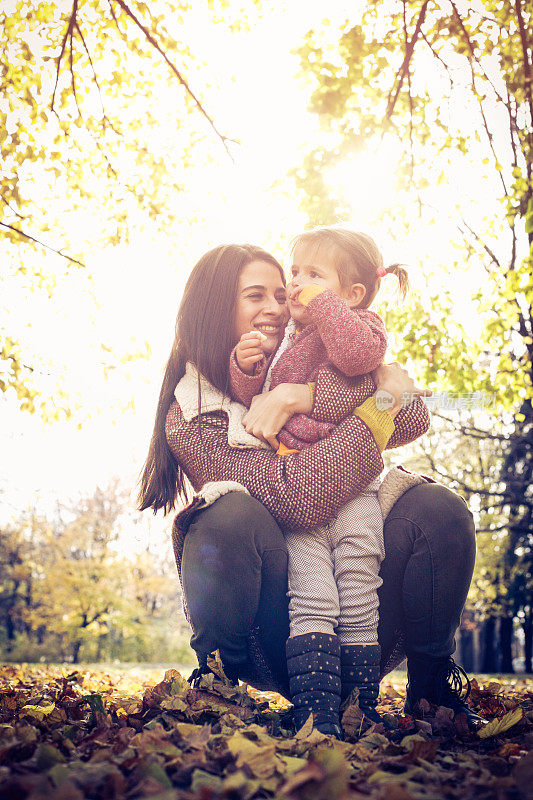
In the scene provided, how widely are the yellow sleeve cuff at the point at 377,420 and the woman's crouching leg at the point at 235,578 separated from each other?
0.46 metres

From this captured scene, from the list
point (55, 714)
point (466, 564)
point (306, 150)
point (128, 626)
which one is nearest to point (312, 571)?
point (466, 564)

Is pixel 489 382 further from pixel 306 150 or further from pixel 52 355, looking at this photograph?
pixel 52 355

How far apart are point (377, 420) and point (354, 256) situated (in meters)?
0.83

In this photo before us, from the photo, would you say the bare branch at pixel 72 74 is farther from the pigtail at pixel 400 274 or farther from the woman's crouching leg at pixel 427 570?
the woman's crouching leg at pixel 427 570

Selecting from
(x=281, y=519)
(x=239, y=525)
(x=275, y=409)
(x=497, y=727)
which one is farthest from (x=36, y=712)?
(x=497, y=727)

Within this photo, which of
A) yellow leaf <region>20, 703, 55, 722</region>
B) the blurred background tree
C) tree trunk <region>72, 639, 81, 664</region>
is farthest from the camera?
tree trunk <region>72, 639, 81, 664</region>

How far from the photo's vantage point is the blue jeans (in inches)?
77.2

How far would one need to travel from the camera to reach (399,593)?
84.7 inches

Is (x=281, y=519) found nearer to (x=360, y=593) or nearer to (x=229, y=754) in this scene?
(x=360, y=593)

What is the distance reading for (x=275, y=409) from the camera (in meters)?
2.20

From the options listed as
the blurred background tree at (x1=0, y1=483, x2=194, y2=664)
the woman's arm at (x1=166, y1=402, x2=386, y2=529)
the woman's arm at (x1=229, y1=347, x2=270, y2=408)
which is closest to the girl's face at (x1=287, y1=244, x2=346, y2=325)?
the woman's arm at (x1=229, y1=347, x2=270, y2=408)

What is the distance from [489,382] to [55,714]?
4982mm

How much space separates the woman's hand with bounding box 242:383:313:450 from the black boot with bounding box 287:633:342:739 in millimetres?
674

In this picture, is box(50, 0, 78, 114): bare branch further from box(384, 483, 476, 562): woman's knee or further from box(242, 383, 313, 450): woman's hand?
box(384, 483, 476, 562): woman's knee
